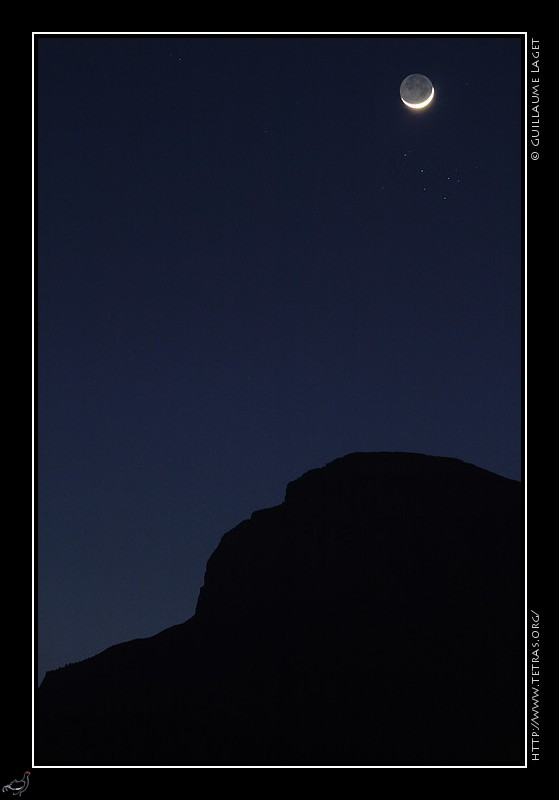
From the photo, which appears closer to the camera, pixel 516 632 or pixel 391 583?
pixel 516 632

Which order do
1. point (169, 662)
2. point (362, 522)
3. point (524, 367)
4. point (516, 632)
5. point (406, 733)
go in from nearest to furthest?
point (524, 367) < point (406, 733) < point (516, 632) < point (169, 662) < point (362, 522)

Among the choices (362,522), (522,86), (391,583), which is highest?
(522,86)

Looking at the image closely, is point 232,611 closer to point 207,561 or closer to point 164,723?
point 207,561

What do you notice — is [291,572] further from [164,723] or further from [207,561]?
[164,723]

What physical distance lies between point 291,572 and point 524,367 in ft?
256

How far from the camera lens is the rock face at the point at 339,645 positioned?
70.9 metres

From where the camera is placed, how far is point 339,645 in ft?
260

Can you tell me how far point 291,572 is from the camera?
86.1 m

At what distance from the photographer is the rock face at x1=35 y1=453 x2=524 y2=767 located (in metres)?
70.9

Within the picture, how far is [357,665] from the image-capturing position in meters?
75.9

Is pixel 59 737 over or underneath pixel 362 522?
underneath
